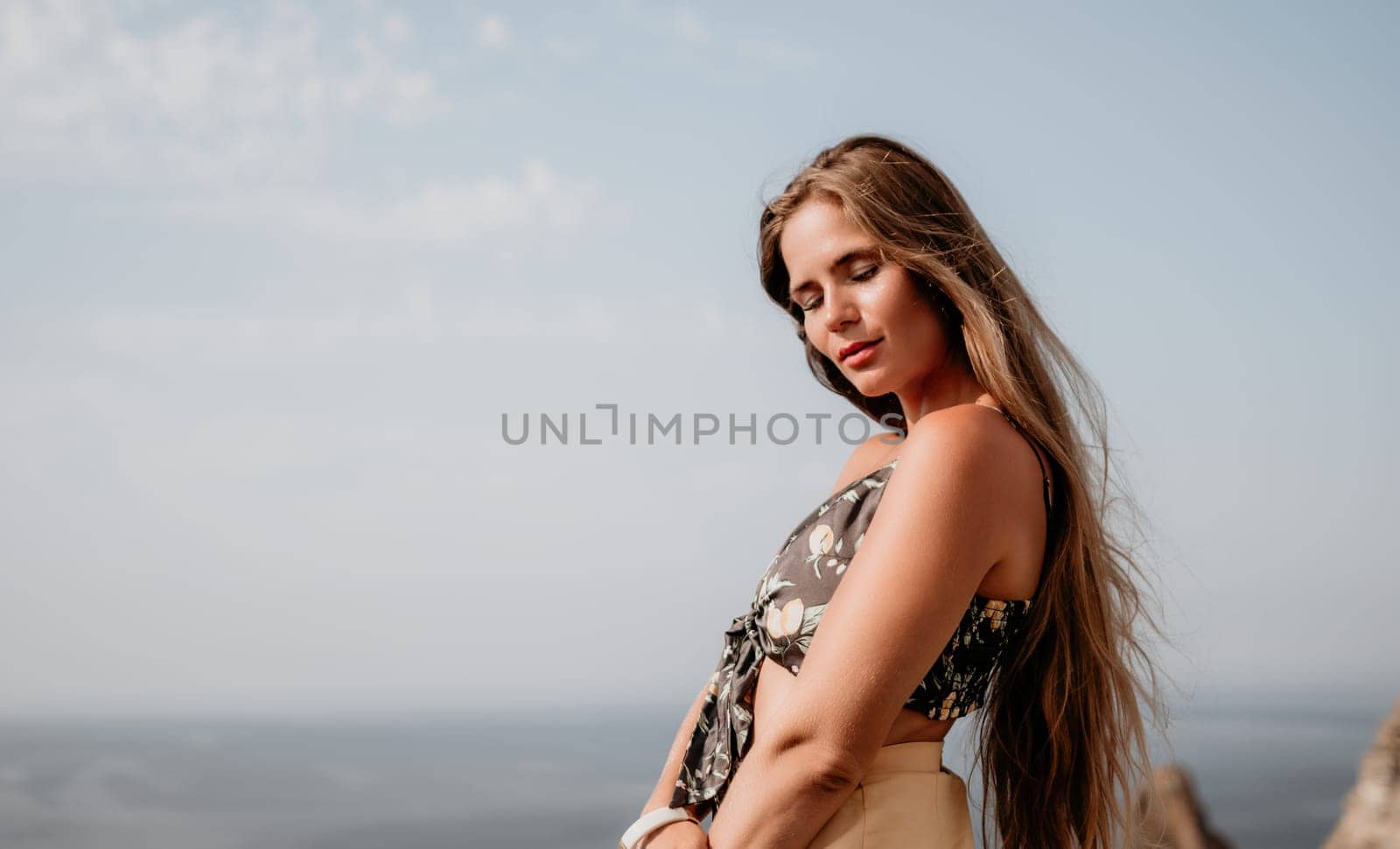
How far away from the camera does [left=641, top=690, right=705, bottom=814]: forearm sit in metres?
2.20

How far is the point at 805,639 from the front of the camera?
194 centimetres

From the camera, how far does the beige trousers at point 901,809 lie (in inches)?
72.4

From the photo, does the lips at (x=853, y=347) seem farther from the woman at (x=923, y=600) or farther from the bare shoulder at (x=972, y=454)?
the bare shoulder at (x=972, y=454)

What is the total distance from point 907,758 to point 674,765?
55 cm

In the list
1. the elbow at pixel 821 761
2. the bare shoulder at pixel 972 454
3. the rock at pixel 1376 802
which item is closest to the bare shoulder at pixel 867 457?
the bare shoulder at pixel 972 454

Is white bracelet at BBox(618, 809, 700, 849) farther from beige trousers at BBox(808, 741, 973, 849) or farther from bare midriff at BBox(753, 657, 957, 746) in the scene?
A: beige trousers at BBox(808, 741, 973, 849)

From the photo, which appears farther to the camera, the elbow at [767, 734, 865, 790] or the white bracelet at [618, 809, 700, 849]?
the white bracelet at [618, 809, 700, 849]

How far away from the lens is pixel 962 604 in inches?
70.8

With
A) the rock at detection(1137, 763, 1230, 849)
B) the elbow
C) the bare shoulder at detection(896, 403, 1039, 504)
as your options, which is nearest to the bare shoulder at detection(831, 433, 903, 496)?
the bare shoulder at detection(896, 403, 1039, 504)

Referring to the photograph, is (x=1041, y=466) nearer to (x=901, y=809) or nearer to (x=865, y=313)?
(x=865, y=313)

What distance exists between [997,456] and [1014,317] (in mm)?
409

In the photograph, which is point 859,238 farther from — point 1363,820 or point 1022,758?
point 1363,820

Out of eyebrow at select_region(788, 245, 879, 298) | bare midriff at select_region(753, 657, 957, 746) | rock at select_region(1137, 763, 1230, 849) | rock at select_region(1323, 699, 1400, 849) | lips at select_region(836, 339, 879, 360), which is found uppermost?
eyebrow at select_region(788, 245, 879, 298)

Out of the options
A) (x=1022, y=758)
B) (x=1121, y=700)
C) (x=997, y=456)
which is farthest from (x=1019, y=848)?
(x=997, y=456)
